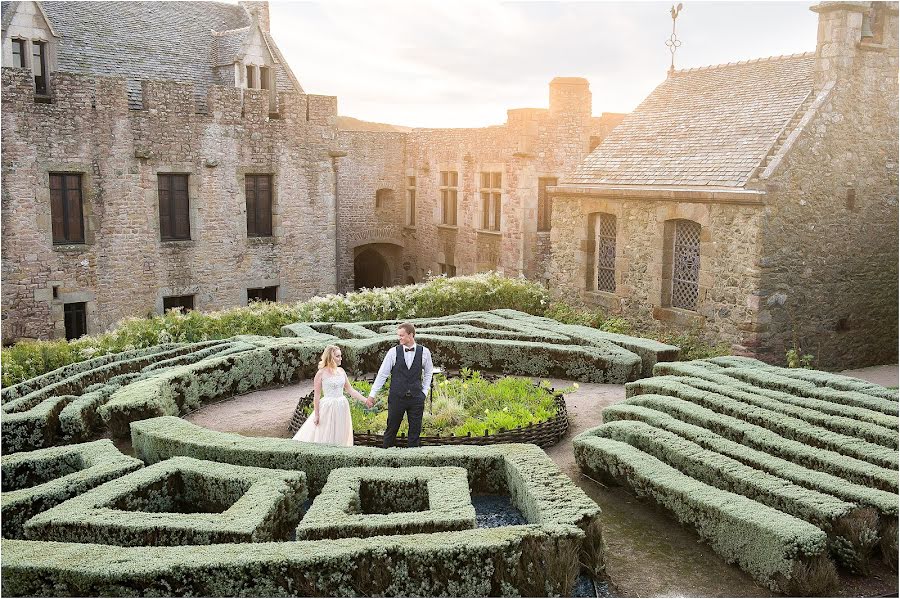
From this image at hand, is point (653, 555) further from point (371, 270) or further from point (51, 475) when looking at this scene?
point (371, 270)

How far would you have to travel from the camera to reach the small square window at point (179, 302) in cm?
2120

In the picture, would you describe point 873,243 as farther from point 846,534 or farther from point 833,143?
point 846,534

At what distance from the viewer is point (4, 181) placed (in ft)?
59.8

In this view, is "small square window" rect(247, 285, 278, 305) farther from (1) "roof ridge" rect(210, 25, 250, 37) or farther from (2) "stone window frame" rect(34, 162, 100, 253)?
(1) "roof ridge" rect(210, 25, 250, 37)

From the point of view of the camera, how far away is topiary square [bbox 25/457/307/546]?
263 inches

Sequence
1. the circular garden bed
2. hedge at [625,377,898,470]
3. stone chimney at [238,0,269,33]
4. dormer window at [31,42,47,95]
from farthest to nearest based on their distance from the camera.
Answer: stone chimney at [238,0,269,33], dormer window at [31,42,47,95], the circular garden bed, hedge at [625,377,898,470]

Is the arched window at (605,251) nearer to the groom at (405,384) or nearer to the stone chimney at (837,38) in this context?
the stone chimney at (837,38)

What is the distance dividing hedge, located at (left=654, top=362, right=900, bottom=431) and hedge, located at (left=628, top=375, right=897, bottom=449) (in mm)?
14

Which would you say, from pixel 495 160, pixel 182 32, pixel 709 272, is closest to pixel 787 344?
pixel 709 272

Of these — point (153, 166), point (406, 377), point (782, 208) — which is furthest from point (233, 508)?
point (153, 166)

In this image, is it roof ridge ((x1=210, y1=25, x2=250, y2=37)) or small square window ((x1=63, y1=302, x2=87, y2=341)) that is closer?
small square window ((x1=63, y1=302, x2=87, y2=341))

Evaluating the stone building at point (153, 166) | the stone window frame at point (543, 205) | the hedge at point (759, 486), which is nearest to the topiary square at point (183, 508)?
the hedge at point (759, 486)

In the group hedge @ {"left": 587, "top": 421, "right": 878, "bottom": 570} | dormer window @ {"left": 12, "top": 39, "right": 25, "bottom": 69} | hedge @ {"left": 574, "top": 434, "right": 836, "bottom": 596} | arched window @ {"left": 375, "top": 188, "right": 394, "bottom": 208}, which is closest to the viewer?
hedge @ {"left": 574, "top": 434, "right": 836, "bottom": 596}

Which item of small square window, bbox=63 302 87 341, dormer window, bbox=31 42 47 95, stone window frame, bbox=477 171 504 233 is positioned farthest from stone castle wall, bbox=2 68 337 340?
stone window frame, bbox=477 171 504 233
